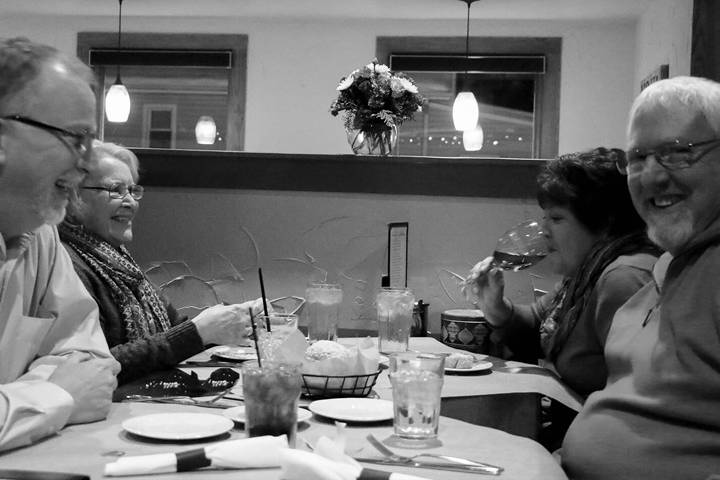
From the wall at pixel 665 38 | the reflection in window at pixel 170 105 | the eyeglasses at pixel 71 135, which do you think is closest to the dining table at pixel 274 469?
the eyeglasses at pixel 71 135

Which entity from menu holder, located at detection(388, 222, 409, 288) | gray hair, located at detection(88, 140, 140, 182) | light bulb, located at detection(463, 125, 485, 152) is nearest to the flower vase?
menu holder, located at detection(388, 222, 409, 288)

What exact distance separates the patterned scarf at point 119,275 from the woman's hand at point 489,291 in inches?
38.5

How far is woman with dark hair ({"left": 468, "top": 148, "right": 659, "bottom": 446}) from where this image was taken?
1884mm

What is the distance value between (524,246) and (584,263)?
0.62 ft

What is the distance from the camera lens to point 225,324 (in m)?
2.05

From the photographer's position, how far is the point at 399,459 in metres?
1.11

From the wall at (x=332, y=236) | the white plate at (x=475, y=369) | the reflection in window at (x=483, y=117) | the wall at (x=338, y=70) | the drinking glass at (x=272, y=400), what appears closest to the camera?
the drinking glass at (x=272, y=400)

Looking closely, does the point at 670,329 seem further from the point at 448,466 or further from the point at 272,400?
the point at 272,400

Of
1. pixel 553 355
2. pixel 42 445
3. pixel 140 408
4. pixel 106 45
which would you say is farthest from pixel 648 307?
pixel 106 45

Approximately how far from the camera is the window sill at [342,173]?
2.91 m

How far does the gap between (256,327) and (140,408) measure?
345 millimetres

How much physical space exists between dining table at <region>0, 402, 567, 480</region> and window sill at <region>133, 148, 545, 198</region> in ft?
5.50

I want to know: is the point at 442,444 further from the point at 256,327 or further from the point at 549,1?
the point at 549,1

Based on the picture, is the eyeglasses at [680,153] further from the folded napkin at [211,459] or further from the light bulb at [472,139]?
the light bulb at [472,139]
